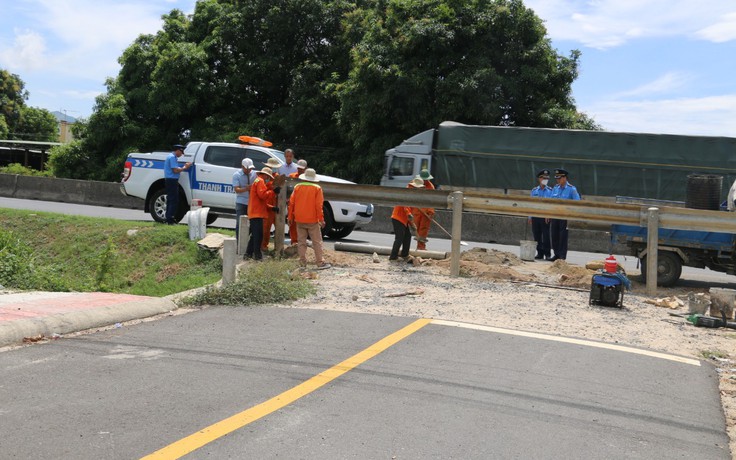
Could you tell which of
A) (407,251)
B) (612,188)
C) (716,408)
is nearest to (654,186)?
(612,188)

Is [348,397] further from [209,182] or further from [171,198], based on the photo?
[209,182]

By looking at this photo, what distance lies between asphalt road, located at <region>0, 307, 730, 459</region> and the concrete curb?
0.31 metres

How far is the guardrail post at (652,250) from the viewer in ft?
37.1

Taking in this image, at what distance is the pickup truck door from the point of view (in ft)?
58.6

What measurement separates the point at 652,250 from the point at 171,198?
33.8 ft

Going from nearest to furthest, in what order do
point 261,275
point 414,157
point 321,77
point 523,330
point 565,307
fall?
point 523,330 < point 565,307 < point 261,275 < point 414,157 < point 321,77

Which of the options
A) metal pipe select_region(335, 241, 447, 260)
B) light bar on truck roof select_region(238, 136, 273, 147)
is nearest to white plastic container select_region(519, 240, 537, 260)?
metal pipe select_region(335, 241, 447, 260)

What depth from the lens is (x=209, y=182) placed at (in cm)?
1797

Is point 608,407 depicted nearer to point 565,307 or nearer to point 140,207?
point 565,307

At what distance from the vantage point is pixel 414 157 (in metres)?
26.5

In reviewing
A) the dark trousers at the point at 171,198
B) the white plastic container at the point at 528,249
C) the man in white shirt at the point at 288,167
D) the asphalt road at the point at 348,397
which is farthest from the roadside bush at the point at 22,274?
the white plastic container at the point at 528,249

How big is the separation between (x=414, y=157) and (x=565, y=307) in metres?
16.8

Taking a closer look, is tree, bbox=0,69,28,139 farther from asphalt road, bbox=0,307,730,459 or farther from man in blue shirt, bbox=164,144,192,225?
asphalt road, bbox=0,307,730,459

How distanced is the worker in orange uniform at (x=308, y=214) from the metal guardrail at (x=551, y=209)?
30.5 inches
